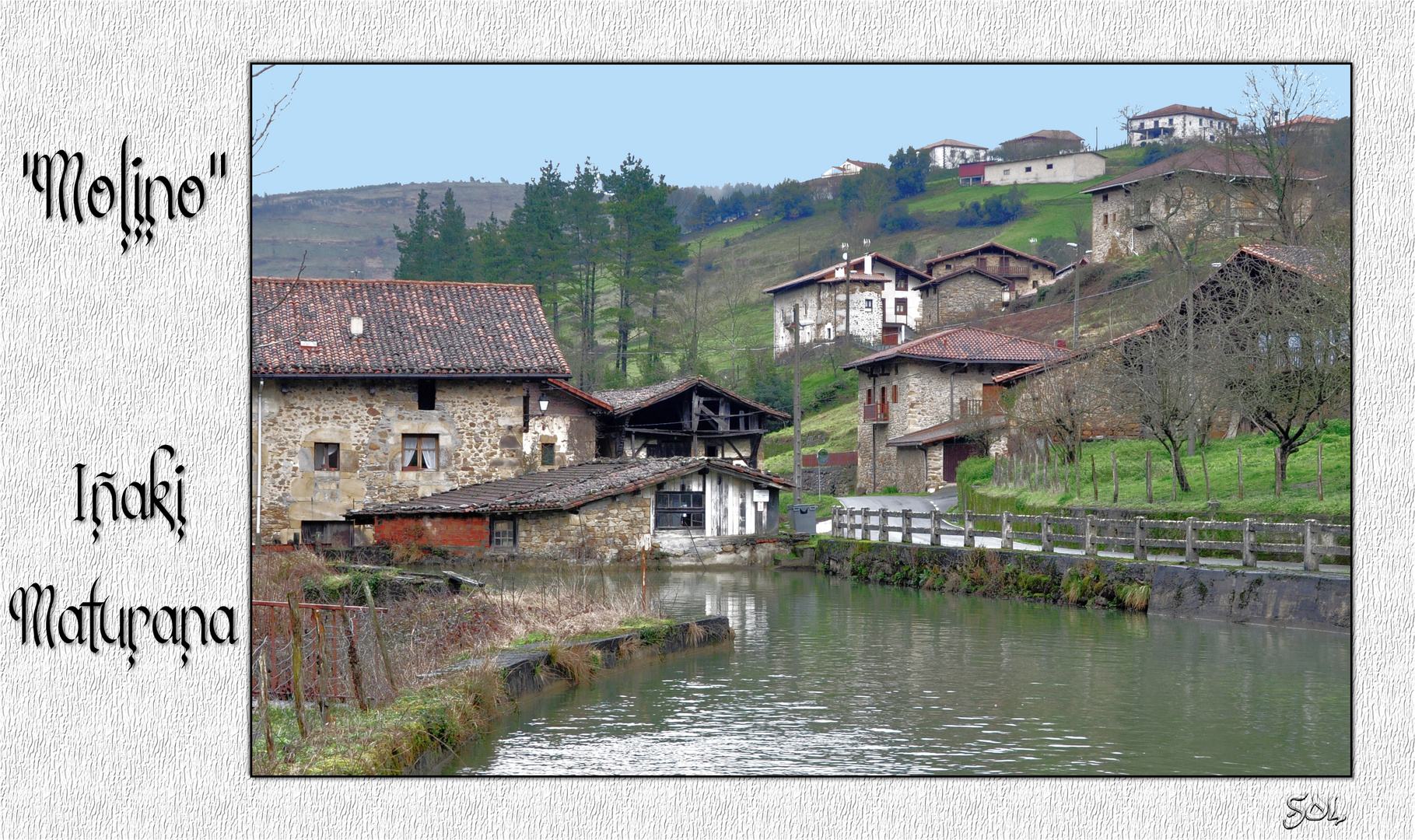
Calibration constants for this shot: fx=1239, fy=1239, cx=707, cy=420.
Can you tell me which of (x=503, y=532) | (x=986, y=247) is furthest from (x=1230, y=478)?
(x=986, y=247)

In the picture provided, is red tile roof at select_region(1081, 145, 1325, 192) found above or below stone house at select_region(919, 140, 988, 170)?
below

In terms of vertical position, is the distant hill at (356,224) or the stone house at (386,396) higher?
the distant hill at (356,224)

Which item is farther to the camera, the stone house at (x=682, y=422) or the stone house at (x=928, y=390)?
the stone house at (x=928, y=390)

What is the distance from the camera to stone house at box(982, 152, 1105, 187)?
86.2 m

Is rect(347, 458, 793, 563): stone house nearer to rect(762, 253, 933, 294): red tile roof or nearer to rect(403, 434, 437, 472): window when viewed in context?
rect(403, 434, 437, 472): window

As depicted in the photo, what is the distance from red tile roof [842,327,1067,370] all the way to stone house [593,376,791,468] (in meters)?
10.3

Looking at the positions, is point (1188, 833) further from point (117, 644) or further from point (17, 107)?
point (17, 107)

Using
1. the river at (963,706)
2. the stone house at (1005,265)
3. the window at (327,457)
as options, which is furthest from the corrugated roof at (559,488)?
the stone house at (1005,265)

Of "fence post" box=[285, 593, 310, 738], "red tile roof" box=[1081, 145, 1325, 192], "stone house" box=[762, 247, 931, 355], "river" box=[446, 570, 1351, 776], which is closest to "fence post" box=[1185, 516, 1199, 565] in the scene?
"river" box=[446, 570, 1351, 776]

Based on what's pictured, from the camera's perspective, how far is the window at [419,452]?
31.8m

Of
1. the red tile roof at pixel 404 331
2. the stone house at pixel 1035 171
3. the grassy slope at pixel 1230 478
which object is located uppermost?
the stone house at pixel 1035 171
